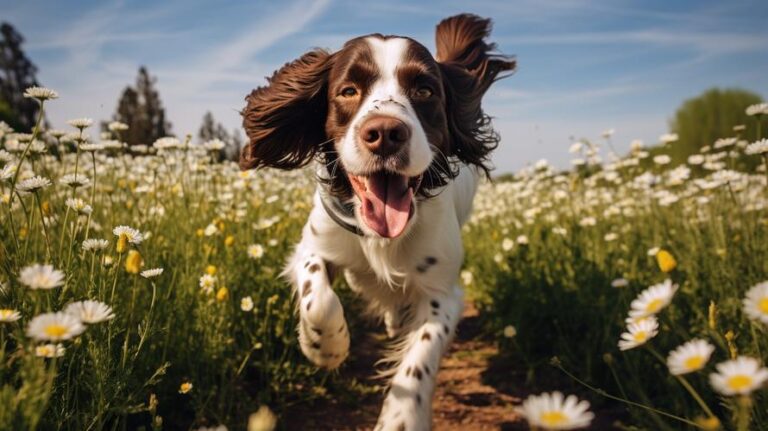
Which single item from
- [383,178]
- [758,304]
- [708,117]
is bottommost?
[758,304]

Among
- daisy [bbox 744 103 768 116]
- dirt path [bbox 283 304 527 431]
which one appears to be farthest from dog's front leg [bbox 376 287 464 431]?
daisy [bbox 744 103 768 116]

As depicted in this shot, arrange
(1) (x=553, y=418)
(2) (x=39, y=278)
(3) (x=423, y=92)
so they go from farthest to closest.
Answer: (3) (x=423, y=92)
(2) (x=39, y=278)
(1) (x=553, y=418)

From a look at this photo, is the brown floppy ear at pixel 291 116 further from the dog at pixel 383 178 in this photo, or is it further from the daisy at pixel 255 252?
the daisy at pixel 255 252

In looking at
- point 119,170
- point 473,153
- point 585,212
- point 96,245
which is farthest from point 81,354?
point 585,212

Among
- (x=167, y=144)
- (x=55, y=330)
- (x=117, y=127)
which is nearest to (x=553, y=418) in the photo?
(x=55, y=330)

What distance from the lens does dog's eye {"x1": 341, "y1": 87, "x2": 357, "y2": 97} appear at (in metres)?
2.61

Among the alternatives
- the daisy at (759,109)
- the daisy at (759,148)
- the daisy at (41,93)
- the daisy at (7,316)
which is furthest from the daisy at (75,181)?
the daisy at (759,109)

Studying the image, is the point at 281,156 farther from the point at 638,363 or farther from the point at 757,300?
the point at 757,300

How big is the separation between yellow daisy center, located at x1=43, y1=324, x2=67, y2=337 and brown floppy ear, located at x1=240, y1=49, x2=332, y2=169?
210cm

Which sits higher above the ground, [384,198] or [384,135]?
[384,135]

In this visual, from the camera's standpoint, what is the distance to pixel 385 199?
2.42 metres

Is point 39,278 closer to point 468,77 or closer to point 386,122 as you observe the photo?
point 386,122

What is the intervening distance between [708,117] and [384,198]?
21.7 meters

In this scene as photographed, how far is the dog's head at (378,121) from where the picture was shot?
225 cm
